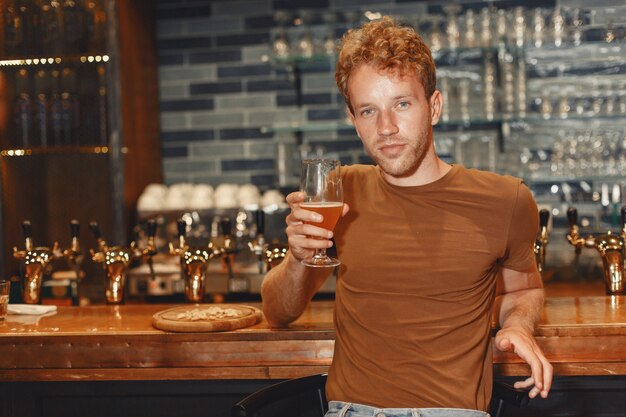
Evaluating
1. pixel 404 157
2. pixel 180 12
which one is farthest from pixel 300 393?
pixel 180 12

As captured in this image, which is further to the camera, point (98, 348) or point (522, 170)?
point (522, 170)

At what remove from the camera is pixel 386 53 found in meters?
1.78

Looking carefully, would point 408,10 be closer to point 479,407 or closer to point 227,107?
point 227,107

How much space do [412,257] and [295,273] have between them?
0.28m

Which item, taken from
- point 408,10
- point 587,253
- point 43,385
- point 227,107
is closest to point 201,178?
point 227,107

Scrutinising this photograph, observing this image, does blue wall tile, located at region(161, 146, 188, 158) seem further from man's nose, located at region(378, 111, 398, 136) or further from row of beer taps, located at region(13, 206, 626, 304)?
man's nose, located at region(378, 111, 398, 136)

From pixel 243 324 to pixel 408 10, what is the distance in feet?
10.5

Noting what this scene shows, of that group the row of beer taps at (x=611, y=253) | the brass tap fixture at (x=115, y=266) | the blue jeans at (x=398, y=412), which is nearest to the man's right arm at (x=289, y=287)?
the blue jeans at (x=398, y=412)

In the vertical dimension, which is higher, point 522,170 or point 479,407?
point 522,170

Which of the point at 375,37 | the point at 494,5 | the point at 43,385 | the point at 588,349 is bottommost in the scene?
the point at 43,385

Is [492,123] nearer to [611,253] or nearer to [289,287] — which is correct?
[611,253]

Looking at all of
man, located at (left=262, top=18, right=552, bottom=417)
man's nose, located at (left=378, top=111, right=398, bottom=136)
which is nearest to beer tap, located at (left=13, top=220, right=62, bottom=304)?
man, located at (left=262, top=18, right=552, bottom=417)

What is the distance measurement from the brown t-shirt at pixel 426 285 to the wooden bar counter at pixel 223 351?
0.68ft

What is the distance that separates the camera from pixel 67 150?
4.61m
